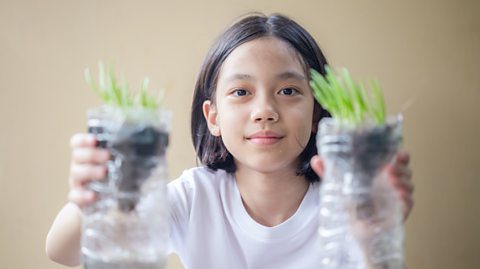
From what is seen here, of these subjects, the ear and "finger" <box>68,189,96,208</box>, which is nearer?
"finger" <box>68,189,96,208</box>

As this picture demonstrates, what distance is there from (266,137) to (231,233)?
270mm

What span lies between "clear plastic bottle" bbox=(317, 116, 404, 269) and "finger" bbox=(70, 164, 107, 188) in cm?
25

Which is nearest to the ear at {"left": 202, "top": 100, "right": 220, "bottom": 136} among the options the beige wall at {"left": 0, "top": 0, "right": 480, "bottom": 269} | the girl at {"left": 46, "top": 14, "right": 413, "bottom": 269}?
the girl at {"left": 46, "top": 14, "right": 413, "bottom": 269}

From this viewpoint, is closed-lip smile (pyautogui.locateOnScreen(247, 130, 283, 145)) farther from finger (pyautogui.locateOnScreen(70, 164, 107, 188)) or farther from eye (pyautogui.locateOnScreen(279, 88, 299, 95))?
finger (pyautogui.locateOnScreen(70, 164, 107, 188))

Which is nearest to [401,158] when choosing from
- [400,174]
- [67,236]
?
[400,174]

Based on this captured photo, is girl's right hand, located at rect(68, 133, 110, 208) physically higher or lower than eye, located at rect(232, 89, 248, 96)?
lower

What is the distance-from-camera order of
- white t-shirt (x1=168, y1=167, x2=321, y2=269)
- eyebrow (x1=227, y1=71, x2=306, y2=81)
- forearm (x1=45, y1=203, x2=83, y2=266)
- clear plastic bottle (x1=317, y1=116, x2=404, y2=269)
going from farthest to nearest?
white t-shirt (x1=168, y1=167, x2=321, y2=269) < eyebrow (x1=227, y1=71, x2=306, y2=81) < forearm (x1=45, y1=203, x2=83, y2=266) < clear plastic bottle (x1=317, y1=116, x2=404, y2=269)

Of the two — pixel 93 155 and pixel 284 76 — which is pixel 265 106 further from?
pixel 93 155

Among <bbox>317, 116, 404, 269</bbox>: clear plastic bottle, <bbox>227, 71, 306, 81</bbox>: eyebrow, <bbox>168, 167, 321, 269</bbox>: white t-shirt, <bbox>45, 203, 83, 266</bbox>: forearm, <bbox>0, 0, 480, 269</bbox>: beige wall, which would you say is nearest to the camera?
<bbox>317, 116, 404, 269</bbox>: clear plastic bottle

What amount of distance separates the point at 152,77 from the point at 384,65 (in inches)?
22.4

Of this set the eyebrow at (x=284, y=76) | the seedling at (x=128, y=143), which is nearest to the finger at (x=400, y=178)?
the seedling at (x=128, y=143)

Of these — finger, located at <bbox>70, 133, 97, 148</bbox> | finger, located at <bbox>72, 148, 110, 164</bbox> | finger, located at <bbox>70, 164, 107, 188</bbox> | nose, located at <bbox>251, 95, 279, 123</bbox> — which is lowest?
finger, located at <bbox>70, 164, 107, 188</bbox>

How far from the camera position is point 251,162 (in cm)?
98

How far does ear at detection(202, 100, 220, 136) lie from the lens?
43.6 inches
